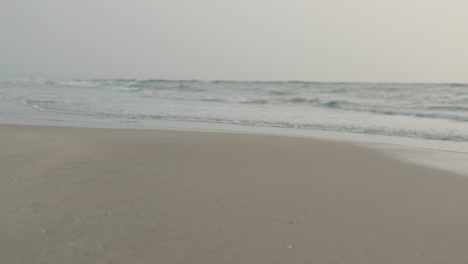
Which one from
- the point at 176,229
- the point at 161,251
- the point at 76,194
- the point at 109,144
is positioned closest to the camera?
the point at 161,251

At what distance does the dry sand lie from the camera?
2.89m

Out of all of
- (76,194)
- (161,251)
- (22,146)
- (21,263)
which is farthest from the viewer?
(22,146)

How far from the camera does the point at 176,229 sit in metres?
3.22

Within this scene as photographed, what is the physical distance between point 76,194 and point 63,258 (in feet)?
4.34

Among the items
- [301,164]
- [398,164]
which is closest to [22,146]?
[301,164]

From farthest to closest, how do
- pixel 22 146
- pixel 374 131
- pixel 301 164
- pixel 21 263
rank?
pixel 374 131 → pixel 22 146 → pixel 301 164 → pixel 21 263

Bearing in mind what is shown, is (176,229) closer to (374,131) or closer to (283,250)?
(283,250)

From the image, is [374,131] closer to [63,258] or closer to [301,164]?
[301,164]

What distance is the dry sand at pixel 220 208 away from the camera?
9.48 ft

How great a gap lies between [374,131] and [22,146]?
7530 mm

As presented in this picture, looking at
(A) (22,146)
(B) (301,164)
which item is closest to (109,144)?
(A) (22,146)

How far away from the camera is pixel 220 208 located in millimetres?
3748

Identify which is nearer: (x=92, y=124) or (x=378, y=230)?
(x=378, y=230)

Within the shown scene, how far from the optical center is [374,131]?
10.6m
